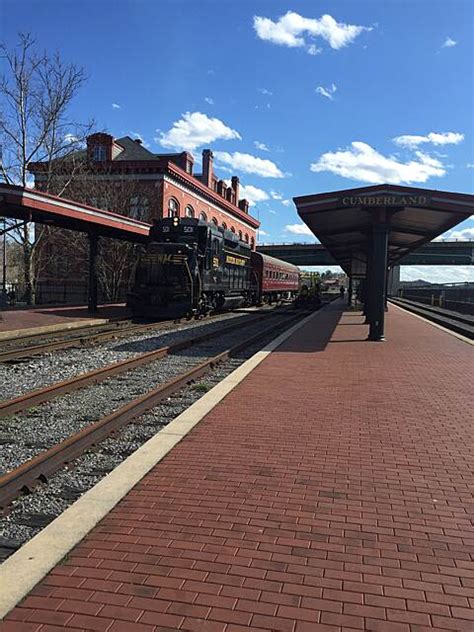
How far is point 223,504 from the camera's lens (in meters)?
4.19

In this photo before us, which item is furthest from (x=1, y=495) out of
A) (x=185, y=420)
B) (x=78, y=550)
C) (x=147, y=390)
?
(x=147, y=390)

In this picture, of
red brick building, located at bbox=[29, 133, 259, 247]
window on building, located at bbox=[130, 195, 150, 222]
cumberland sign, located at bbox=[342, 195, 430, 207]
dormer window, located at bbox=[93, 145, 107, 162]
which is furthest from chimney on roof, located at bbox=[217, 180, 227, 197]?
cumberland sign, located at bbox=[342, 195, 430, 207]

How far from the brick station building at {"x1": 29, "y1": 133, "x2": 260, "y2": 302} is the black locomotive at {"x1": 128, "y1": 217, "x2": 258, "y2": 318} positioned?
1450 cm

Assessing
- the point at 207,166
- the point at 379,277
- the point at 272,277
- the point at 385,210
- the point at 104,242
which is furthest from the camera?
the point at 207,166

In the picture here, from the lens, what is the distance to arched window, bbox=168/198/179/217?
42844mm

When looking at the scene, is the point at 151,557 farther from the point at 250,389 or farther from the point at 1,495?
the point at 250,389

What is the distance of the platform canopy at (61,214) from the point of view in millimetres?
16797

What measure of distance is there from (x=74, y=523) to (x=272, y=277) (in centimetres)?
3606

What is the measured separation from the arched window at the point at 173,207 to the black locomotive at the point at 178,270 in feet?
62.6

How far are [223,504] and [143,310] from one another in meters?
17.8

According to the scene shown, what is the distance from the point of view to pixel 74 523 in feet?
12.5

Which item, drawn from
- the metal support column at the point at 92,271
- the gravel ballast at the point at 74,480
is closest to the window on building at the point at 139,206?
the metal support column at the point at 92,271

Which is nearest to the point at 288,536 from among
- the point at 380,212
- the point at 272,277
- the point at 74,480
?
the point at 74,480

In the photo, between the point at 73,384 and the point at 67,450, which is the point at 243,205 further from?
the point at 67,450
